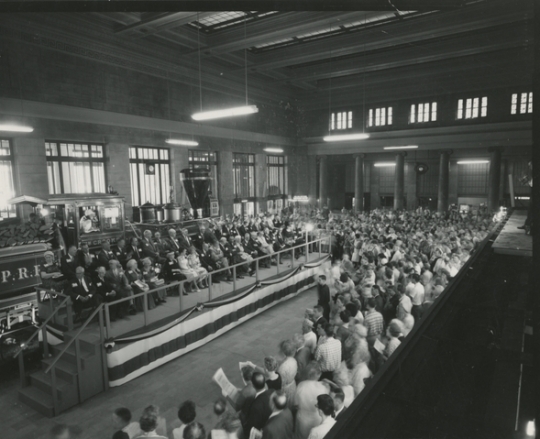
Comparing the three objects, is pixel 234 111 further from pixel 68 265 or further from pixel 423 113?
pixel 423 113

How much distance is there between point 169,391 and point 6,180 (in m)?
10.0

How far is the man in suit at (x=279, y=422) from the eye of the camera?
3895 mm

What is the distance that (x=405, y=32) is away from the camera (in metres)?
15.7

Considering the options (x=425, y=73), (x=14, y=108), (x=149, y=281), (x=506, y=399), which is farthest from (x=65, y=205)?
(x=425, y=73)

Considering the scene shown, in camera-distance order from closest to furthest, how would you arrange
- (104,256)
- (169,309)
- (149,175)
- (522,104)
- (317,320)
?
(317,320), (169,309), (104,256), (149,175), (522,104)

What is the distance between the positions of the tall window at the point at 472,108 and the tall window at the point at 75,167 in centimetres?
2049

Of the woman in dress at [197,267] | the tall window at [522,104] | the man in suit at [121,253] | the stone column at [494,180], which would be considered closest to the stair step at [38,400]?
the man in suit at [121,253]

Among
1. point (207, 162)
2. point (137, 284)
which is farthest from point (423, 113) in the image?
point (137, 284)

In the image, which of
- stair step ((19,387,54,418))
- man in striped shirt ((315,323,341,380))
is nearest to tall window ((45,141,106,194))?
stair step ((19,387,54,418))

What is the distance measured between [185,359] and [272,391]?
461 centimetres

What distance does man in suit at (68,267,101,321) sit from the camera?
26.8ft

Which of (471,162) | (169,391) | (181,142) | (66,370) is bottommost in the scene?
(169,391)

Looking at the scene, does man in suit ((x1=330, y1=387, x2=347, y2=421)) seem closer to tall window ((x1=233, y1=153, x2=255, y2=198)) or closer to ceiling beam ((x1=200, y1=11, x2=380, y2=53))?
ceiling beam ((x1=200, y1=11, x2=380, y2=53))

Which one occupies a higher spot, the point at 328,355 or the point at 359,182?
the point at 359,182
